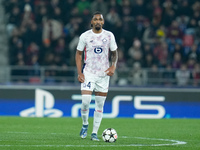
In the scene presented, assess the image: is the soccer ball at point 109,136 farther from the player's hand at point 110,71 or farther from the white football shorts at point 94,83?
the player's hand at point 110,71

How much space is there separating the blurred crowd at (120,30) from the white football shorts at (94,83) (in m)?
9.10

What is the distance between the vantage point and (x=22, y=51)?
21094mm

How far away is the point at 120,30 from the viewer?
840 inches

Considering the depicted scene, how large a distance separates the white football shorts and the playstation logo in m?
8.29

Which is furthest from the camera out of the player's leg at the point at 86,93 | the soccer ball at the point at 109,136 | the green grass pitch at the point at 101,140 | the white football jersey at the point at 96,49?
the white football jersey at the point at 96,49

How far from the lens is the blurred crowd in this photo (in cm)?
2059

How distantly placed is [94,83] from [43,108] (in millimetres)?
8380

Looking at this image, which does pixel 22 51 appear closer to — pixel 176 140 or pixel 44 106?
pixel 44 106

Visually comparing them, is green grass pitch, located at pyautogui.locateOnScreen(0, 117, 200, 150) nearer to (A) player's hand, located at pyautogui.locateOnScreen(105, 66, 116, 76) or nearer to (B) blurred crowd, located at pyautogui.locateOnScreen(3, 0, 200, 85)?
(A) player's hand, located at pyautogui.locateOnScreen(105, 66, 116, 76)

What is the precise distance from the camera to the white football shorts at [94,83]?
10711 mm

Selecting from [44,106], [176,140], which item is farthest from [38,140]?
[44,106]

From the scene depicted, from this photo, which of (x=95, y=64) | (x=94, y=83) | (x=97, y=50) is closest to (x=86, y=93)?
(x=94, y=83)

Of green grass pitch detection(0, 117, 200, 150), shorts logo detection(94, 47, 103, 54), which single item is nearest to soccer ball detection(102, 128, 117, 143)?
green grass pitch detection(0, 117, 200, 150)

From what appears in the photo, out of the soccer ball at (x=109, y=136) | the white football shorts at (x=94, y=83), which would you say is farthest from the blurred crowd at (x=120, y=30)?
the soccer ball at (x=109, y=136)
